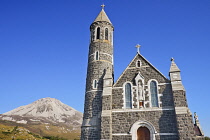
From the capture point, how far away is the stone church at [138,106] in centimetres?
1717

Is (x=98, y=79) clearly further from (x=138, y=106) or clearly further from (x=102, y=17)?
(x=102, y=17)

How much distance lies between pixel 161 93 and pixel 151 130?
3.58 metres

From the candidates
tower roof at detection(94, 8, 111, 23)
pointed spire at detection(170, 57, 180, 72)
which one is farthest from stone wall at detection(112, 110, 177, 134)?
tower roof at detection(94, 8, 111, 23)

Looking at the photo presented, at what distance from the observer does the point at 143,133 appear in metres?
17.9

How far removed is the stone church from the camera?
17172 mm

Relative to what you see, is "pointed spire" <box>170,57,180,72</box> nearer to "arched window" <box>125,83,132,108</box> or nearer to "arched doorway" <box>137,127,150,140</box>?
"arched window" <box>125,83,132,108</box>

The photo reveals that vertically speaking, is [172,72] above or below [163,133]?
above

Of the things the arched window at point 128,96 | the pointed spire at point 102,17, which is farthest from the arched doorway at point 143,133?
the pointed spire at point 102,17

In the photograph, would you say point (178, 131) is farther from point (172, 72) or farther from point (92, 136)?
point (92, 136)

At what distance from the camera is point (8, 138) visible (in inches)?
1628

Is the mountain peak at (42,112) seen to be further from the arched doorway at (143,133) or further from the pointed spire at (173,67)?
the pointed spire at (173,67)

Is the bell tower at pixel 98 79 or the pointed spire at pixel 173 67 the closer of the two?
the pointed spire at pixel 173 67

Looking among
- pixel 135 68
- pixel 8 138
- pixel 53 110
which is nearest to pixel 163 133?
pixel 135 68

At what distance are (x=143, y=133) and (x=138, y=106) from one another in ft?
8.12
